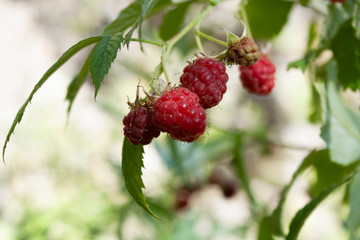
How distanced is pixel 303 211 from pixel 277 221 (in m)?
0.34

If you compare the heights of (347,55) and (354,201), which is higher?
(347,55)

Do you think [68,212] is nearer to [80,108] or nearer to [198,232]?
[198,232]

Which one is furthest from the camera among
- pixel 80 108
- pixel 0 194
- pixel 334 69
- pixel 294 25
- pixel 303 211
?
pixel 80 108

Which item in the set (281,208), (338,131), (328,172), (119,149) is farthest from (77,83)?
(119,149)

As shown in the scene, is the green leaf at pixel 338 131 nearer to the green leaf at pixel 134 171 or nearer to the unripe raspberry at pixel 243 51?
the unripe raspberry at pixel 243 51

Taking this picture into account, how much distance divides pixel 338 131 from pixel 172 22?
0.72 m

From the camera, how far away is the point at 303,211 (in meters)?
1.04

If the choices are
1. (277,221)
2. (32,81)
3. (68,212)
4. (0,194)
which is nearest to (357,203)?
(277,221)

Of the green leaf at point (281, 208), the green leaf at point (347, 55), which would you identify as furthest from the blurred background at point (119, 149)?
the green leaf at point (347, 55)

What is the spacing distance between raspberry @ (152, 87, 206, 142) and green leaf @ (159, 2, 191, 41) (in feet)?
2.35

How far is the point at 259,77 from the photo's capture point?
1.30m

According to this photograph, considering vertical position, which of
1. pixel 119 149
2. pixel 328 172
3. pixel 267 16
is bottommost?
pixel 328 172

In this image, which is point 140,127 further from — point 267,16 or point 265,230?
point 267,16

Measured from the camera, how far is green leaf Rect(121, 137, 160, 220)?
2.98ft
